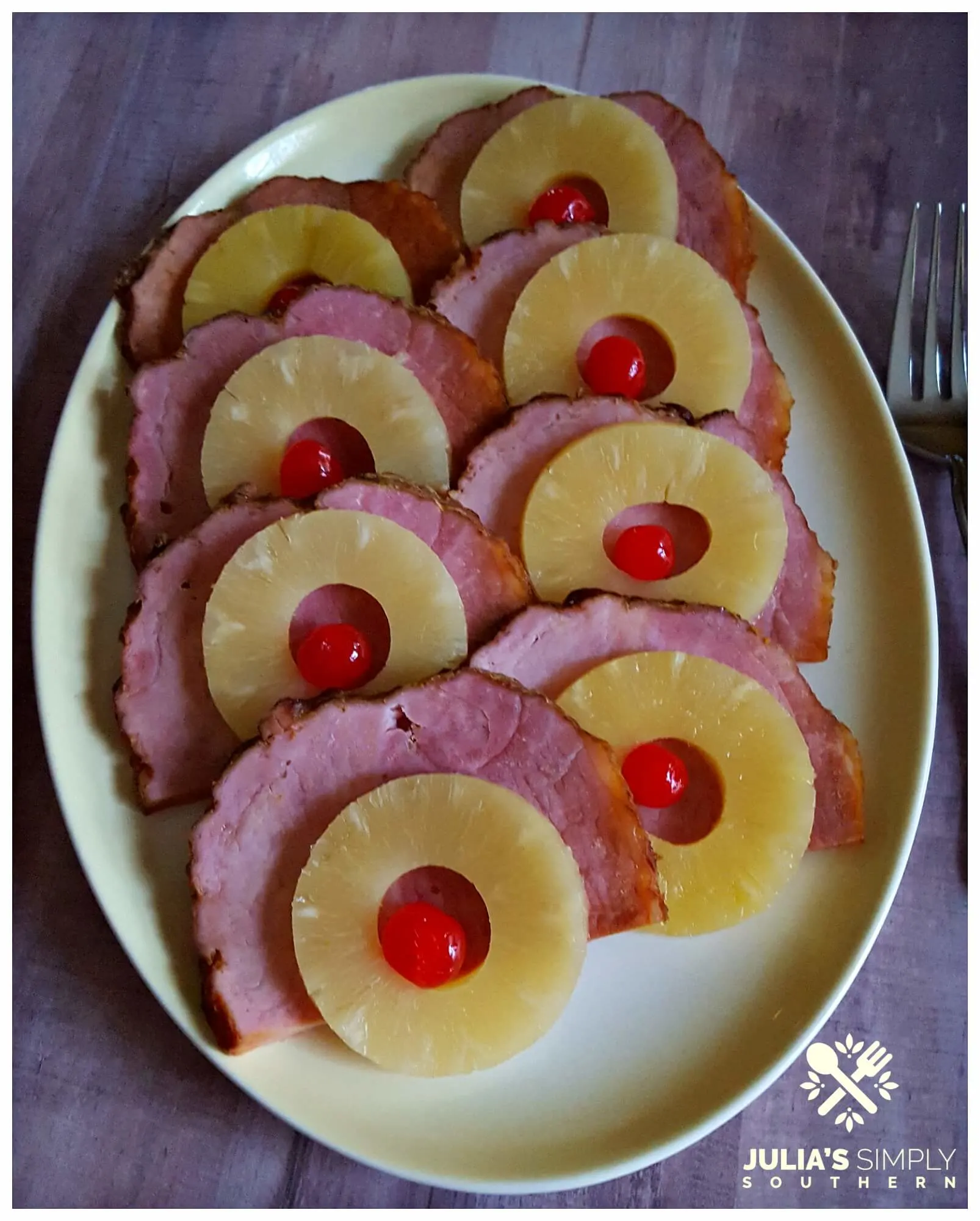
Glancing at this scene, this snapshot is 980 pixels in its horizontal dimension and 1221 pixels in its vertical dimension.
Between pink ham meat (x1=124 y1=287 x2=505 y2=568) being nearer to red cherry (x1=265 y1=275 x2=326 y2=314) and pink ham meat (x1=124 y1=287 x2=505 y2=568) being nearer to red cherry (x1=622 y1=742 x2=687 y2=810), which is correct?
red cherry (x1=265 y1=275 x2=326 y2=314)

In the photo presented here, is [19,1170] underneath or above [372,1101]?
underneath

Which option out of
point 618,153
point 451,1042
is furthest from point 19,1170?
point 618,153

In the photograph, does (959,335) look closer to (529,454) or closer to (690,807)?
(529,454)

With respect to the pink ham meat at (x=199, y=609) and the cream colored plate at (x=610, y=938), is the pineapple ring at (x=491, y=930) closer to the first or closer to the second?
the cream colored plate at (x=610, y=938)

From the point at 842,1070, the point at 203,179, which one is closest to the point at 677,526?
the point at 842,1070

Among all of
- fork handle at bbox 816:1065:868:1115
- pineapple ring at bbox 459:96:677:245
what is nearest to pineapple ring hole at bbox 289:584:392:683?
pineapple ring at bbox 459:96:677:245

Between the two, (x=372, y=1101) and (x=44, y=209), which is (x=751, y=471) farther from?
(x=44, y=209)

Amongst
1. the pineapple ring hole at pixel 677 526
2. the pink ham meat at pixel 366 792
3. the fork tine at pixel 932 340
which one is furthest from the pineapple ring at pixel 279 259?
the fork tine at pixel 932 340
